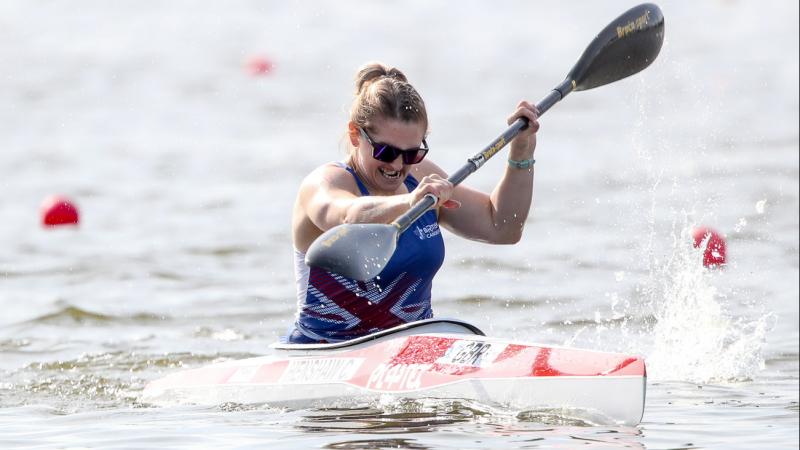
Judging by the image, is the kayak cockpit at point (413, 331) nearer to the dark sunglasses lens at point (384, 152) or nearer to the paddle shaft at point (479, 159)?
the paddle shaft at point (479, 159)

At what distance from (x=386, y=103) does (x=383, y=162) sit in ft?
0.77

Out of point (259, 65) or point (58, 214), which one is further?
point (259, 65)

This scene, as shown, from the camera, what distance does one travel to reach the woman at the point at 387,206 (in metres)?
5.14

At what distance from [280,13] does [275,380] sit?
822 inches

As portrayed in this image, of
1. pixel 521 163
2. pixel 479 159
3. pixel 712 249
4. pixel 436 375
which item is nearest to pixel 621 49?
pixel 521 163

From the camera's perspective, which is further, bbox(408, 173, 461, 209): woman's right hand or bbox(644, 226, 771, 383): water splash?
bbox(644, 226, 771, 383): water splash

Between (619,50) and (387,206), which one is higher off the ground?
(619,50)

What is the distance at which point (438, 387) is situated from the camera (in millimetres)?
5062

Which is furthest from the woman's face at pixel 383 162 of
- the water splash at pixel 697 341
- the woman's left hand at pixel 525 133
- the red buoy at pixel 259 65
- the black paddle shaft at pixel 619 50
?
the red buoy at pixel 259 65

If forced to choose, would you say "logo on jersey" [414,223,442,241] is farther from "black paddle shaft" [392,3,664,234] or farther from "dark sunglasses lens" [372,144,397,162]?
"black paddle shaft" [392,3,664,234]

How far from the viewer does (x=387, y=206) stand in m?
5.02

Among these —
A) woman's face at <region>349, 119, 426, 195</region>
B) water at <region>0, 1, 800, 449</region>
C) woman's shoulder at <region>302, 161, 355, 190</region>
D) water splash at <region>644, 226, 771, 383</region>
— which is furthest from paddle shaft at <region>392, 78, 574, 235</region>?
water splash at <region>644, 226, 771, 383</region>

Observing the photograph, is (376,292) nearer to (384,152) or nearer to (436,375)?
(436,375)

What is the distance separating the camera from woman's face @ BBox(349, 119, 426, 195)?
5141 mm
